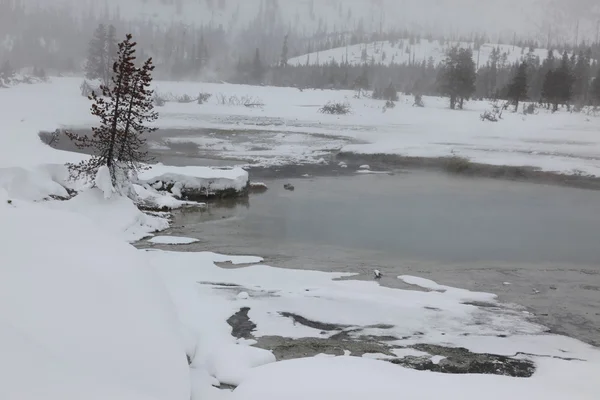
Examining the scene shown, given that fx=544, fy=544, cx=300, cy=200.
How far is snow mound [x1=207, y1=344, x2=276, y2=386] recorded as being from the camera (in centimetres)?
712

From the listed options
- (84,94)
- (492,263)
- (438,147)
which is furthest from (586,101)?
(492,263)

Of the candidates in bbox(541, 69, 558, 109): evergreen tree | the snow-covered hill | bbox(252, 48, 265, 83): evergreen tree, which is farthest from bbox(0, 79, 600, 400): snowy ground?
the snow-covered hill

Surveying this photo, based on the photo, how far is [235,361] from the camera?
7.52 m

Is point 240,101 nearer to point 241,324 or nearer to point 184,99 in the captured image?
point 184,99

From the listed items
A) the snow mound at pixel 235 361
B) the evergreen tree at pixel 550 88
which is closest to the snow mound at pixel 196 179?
the snow mound at pixel 235 361

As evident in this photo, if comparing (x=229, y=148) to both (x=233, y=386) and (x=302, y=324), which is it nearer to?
(x=302, y=324)

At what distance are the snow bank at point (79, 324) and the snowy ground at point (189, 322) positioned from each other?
0.06ft

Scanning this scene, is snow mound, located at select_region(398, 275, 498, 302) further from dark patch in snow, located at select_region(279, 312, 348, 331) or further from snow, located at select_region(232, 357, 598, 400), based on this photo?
snow, located at select_region(232, 357, 598, 400)

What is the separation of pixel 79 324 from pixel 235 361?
255 cm

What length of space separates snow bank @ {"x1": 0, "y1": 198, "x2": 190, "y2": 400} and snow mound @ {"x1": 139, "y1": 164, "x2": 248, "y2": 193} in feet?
41.4

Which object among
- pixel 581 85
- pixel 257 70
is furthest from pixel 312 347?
pixel 257 70

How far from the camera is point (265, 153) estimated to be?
3375 centimetres

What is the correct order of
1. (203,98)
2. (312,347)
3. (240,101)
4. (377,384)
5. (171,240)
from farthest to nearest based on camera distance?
(240,101) → (203,98) → (171,240) → (312,347) → (377,384)

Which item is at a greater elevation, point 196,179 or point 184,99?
point 184,99
